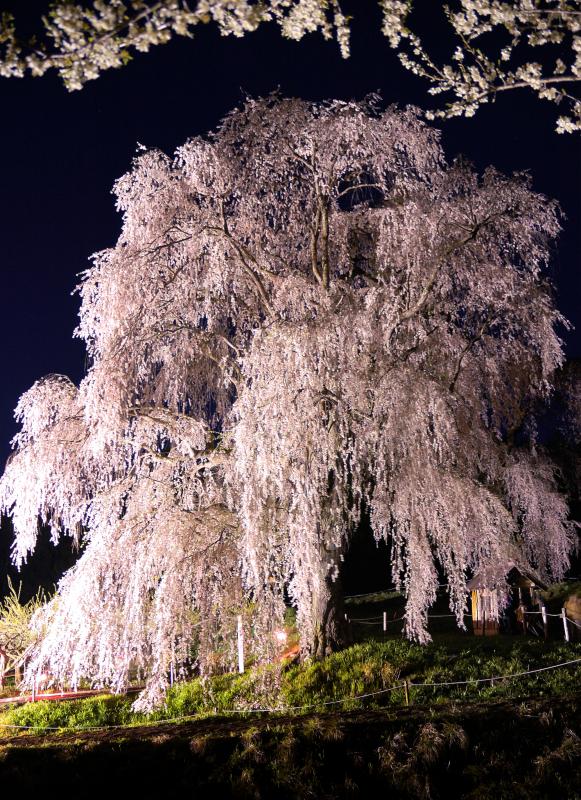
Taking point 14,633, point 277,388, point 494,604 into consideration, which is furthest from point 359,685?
point 14,633

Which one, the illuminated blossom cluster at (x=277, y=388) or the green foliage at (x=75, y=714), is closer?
the illuminated blossom cluster at (x=277, y=388)

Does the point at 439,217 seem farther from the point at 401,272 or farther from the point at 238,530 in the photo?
the point at 238,530

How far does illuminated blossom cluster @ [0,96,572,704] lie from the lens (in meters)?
8.03

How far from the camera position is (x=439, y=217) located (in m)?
8.70

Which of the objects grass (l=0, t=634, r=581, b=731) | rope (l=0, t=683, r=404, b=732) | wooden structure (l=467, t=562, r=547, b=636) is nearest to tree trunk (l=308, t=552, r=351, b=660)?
grass (l=0, t=634, r=581, b=731)

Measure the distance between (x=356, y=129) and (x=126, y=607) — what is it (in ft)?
21.5

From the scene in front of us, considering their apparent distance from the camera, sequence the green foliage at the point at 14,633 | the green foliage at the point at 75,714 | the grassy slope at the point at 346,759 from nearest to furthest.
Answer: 1. the grassy slope at the point at 346,759
2. the green foliage at the point at 75,714
3. the green foliage at the point at 14,633

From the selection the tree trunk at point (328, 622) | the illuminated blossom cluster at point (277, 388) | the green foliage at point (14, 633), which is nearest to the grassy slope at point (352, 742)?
the tree trunk at point (328, 622)

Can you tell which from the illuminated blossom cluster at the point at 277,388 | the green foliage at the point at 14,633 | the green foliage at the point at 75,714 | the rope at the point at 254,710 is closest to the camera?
the illuminated blossom cluster at the point at 277,388

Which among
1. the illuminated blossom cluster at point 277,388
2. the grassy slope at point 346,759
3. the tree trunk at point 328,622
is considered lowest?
the grassy slope at point 346,759

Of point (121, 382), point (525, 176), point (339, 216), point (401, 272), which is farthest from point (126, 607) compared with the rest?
point (525, 176)

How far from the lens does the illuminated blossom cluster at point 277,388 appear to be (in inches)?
316

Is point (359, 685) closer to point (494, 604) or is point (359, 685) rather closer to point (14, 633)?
point (494, 604)

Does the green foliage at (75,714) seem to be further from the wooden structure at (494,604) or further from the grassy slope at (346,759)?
the wooden structure at (494,604)
